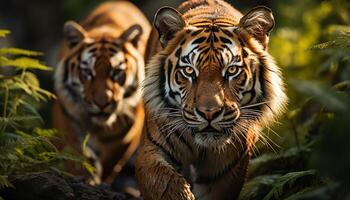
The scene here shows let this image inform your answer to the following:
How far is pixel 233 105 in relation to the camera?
6.36m

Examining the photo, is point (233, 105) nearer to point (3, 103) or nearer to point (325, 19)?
point (3, 103)

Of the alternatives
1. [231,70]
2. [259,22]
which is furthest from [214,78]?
[259,22]

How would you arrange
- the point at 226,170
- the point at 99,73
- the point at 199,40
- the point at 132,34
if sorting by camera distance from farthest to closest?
the point at 132,34 < the point at 99,73 < the point at 226,170 < the point at 199,40

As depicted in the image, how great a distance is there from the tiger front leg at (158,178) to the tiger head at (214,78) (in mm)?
262

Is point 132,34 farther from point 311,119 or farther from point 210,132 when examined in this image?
point 210,132

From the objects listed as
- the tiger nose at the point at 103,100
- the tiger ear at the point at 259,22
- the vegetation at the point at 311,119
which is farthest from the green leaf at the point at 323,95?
the tiger nose at the point at 103,100

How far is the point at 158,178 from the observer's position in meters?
6.54

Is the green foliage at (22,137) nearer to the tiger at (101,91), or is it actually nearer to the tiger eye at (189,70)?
the tiger eye at (189,70)

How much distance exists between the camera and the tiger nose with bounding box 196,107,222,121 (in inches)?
242

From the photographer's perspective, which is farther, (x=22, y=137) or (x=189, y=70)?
(x=22, y=137)

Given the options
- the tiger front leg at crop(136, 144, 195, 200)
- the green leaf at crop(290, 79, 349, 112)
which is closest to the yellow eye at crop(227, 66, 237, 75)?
the tiger front leg at crop(136, 144, 195, 200)

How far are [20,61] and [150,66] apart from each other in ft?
4.56

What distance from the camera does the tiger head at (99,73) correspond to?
9.68 metres

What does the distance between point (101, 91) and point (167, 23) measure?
2.71 meters
